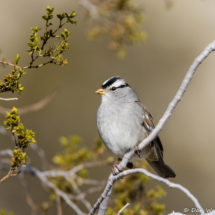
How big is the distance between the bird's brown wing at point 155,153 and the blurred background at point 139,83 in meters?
2.58

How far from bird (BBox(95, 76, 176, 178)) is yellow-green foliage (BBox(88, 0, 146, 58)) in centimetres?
93

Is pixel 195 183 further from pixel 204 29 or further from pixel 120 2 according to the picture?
pixel 120 2

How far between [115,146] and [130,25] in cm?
203

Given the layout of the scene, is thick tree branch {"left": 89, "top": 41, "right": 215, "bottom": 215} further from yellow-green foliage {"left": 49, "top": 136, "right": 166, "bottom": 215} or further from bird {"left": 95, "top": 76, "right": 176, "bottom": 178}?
yellow-green foliage {"left": 49, "top": 136, "right": 166, "bottom": 215}

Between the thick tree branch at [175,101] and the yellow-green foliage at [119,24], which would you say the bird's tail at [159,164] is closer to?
the thick tree branch at [175,101]

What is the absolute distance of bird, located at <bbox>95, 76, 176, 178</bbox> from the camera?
3709mm

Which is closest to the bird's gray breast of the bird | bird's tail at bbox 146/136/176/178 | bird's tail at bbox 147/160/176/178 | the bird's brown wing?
the bird

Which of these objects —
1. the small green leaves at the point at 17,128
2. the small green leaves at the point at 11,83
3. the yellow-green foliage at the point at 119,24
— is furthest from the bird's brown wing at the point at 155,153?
the small green leaves at the point at 11,83

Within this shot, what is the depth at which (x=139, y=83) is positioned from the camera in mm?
8531

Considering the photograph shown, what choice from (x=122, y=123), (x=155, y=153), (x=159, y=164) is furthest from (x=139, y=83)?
(x=122, y=123)

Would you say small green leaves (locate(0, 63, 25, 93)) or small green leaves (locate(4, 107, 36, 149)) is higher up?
small green leaves (locate(0, 63, 25, 93))

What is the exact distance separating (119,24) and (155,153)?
6.97ft

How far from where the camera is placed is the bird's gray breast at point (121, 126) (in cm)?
370

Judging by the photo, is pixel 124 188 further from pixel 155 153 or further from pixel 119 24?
pixel 119 24
